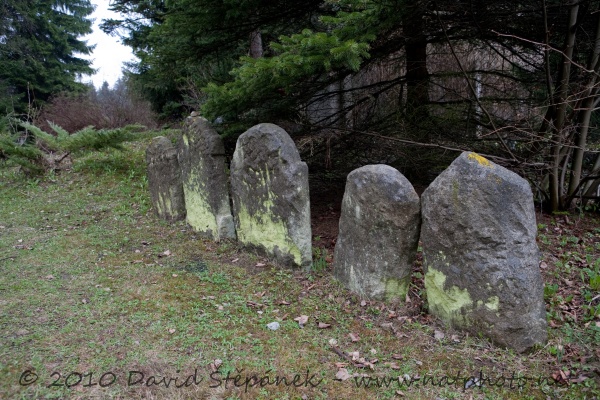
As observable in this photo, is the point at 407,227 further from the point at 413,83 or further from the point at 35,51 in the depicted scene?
the point at 35,51

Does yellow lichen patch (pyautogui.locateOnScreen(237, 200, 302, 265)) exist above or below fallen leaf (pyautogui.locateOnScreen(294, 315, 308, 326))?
above

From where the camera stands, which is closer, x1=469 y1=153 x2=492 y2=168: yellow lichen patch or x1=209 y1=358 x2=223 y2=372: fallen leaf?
x1=209 y1=358 x2=223 y2=372: fallen leaf

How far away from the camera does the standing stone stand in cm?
548

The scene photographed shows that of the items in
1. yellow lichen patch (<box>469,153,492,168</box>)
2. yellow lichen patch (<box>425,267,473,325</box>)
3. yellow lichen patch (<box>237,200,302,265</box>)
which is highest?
yellow lichen patch (<box>469,153,492,168</box>)

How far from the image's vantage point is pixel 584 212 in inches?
236

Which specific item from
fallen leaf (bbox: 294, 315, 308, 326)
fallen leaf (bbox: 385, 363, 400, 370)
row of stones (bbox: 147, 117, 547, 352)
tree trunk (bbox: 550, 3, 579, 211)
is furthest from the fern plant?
tree trunk (bbox: 550, 3, 579, 211)

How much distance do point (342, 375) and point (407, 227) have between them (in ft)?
4.62

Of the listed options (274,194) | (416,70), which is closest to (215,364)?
(274,194)

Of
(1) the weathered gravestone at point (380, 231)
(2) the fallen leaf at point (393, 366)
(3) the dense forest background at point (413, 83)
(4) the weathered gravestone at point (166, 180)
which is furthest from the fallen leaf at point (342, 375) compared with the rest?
(4) the weathered gravestone at point (166, 180)

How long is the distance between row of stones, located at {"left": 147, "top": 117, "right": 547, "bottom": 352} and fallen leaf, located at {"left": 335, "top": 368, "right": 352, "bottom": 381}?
103 centimetres

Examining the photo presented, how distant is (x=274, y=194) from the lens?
4645 millimetres

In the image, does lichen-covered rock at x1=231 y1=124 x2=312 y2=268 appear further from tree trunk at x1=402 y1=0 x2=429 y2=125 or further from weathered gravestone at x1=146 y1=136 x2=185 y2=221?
tree trunk at x1=402 y1=0 x2=429 y2=125

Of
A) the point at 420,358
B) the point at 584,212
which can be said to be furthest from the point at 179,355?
the point at 584,212

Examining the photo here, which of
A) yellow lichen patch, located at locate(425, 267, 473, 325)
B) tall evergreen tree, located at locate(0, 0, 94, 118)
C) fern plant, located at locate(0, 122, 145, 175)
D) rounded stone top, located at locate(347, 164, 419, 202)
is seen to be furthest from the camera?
tall evergreen tree, located at locate(0, 0, 94, 118)
